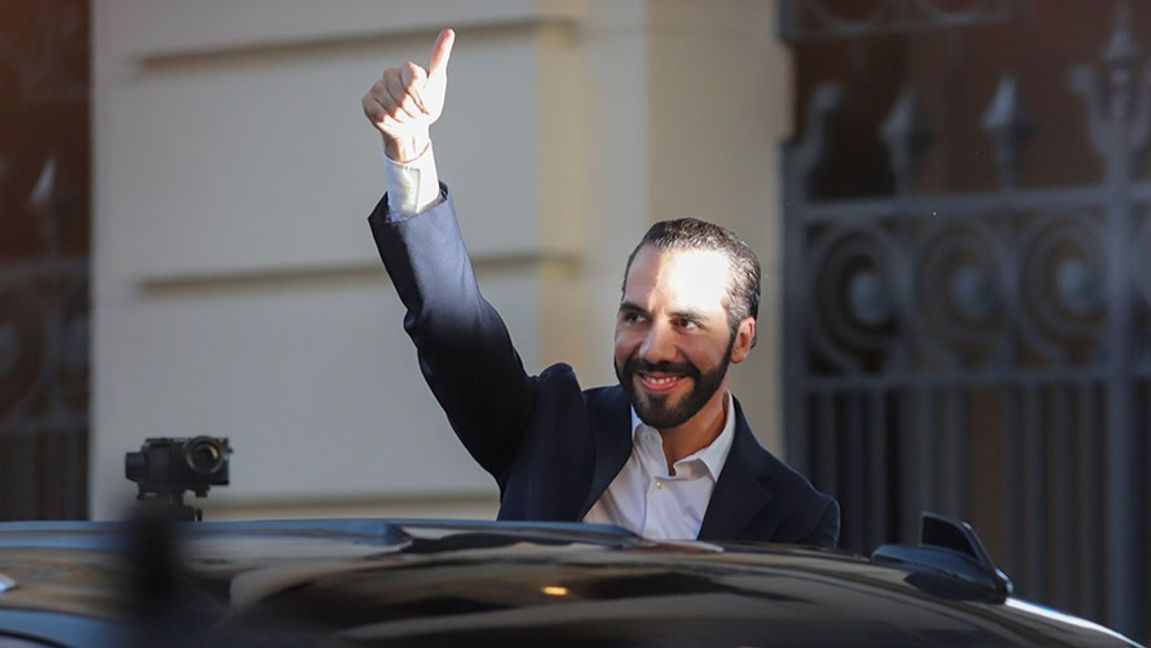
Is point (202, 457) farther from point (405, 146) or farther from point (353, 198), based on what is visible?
point (353, 198)

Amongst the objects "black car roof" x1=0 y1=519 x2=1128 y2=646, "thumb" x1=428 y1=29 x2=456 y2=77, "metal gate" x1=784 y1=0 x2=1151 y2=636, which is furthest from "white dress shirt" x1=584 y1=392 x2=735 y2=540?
"metal gate" x1=784 y1=0 x2=1151 y2=636

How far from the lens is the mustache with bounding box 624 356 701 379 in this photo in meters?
3.69

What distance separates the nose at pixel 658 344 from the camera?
3.68 meters

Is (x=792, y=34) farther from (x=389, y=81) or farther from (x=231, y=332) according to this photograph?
(x=389, y=81)

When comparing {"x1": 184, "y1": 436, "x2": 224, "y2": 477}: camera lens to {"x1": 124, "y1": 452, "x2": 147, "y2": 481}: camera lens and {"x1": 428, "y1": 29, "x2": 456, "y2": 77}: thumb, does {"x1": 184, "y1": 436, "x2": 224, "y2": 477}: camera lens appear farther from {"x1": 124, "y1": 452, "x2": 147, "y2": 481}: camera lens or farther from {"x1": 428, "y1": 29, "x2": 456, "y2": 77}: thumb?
{"x1": 428, "y1": 29, "x2": 456, "y2": 77}: thumb

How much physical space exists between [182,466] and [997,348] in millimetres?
3576

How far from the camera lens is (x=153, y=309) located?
284 inches

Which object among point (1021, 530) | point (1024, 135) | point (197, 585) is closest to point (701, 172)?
point (1024, 135)

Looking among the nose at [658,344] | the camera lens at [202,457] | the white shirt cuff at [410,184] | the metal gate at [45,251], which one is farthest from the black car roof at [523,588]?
the metal gate at [45,251]

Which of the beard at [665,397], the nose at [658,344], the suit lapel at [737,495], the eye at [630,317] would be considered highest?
the eye at [630,317]

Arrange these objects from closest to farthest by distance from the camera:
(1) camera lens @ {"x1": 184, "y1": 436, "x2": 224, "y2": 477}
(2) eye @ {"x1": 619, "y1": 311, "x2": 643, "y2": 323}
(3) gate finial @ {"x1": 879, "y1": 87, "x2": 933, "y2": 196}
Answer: (1) camera lens @ {"x1": 184, "y1": 436, "x2": 224, "y2": 477}, (2) eye @ {"x1": 619, "y1": 311, "x2": 643, "y2": 323}, (3) gate finial @ {"x1": 879, "y1": 87, "x2": 933, "y2": 196}

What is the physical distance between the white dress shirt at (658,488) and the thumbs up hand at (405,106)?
0.12 ft

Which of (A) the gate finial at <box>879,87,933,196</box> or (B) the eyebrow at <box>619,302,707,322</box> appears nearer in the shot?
(B) the eyebrow at <box>619,302,707,322</box>

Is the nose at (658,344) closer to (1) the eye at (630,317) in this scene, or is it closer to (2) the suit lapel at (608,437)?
(1) the eye at (630,317)
